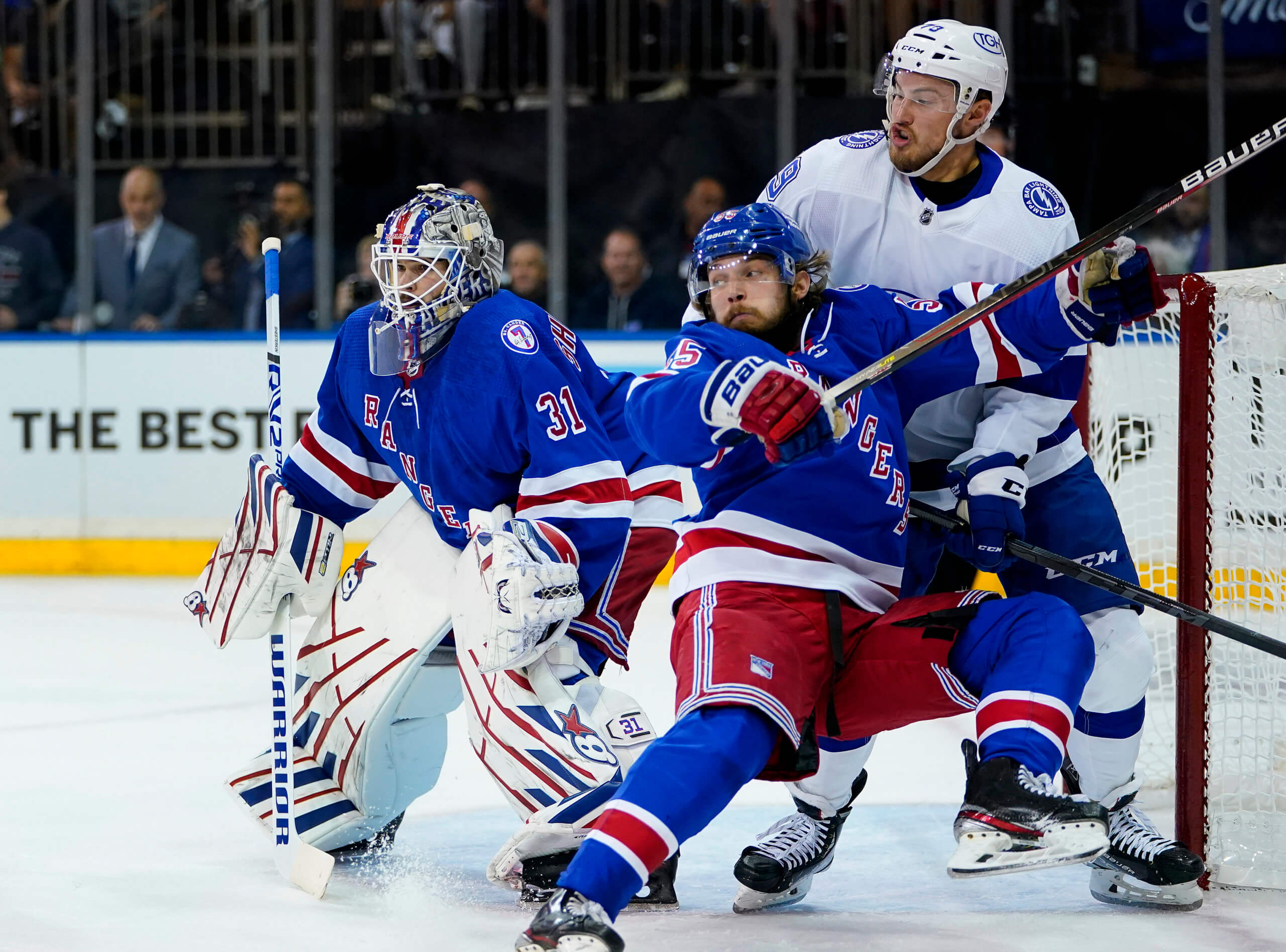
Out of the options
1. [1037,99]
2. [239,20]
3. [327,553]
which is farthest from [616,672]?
[239,20]

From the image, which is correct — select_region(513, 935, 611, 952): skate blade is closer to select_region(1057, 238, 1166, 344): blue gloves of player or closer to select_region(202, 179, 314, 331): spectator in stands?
select_region(1057, 238, 1166, 344): blue gloves of player

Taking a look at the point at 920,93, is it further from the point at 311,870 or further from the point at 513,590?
the point at 311,870

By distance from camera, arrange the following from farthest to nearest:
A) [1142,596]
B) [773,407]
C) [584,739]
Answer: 1. [584,739]
2. [1142,596]
3. [773,407]

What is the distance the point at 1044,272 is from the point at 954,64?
45 centimetres

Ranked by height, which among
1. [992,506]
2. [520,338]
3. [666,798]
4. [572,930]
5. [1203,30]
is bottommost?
[572,930]

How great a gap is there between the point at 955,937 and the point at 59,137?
5.09 meters

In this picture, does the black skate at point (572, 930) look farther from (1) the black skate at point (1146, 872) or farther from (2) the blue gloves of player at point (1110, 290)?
(2) the blue gloves of player at point (1110, 290)

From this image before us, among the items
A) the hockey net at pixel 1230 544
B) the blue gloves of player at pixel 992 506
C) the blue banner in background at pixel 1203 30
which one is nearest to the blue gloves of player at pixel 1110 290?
the blue gloves of player at pixel 992 506

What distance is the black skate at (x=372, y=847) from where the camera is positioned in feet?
8.43

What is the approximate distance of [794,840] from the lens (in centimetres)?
239

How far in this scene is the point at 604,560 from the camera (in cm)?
243

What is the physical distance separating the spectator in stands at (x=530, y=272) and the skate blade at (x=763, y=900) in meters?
3.82

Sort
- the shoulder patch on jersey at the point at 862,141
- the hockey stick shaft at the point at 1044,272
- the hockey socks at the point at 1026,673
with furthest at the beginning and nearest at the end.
→ the shoulder patch on jersey at the point at 862,141 < the hockey stick shaft at the point at 1044,272 < the hockey socks at the point at 1026,673

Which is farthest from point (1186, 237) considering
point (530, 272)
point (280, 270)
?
point (280, 270)
